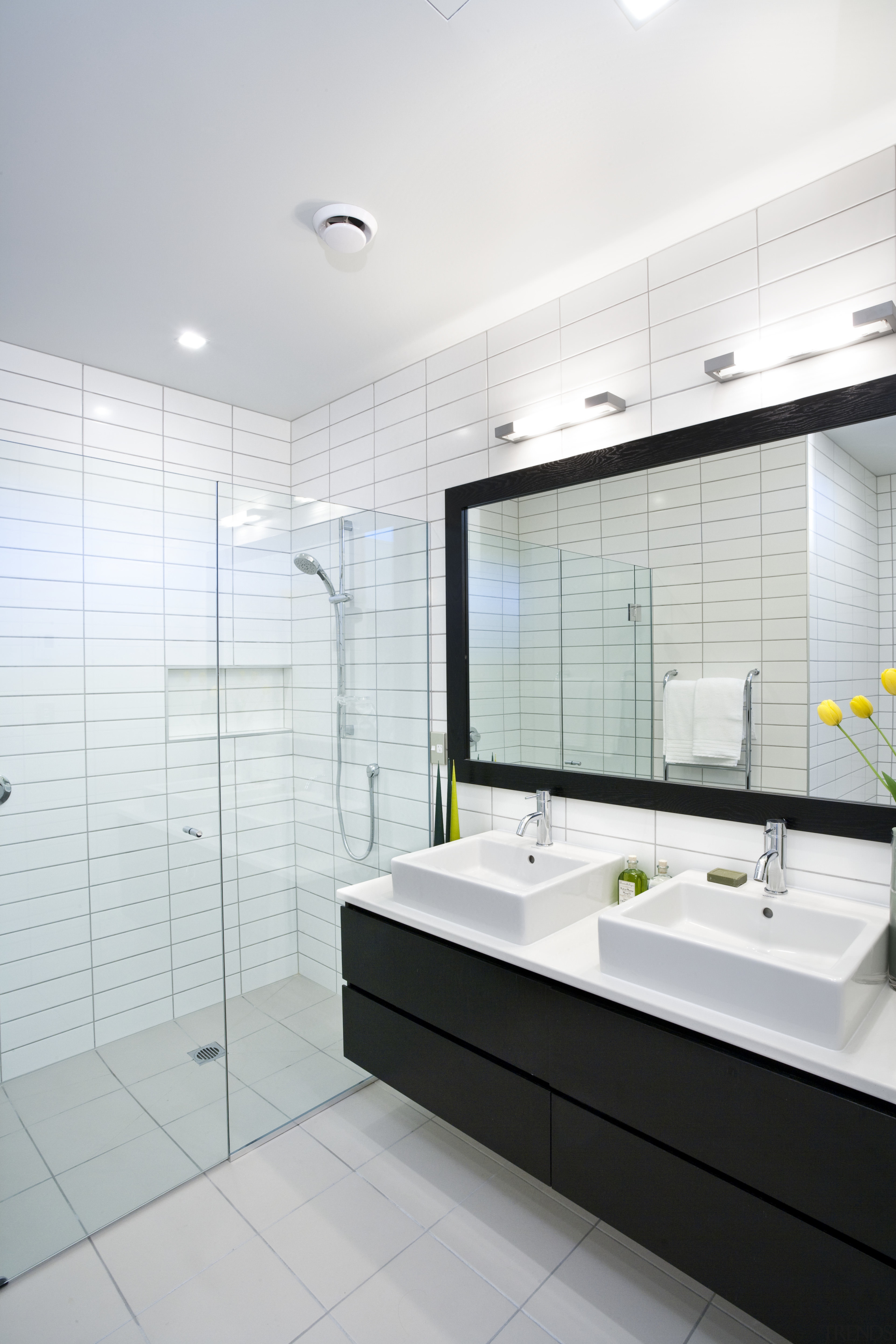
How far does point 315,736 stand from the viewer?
7.33 ft

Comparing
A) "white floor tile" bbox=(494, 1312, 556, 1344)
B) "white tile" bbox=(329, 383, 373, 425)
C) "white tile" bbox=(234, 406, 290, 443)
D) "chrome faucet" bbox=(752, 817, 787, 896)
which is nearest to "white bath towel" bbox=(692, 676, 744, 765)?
"chrome faucet" bbox=(752, 817, 787, 896)

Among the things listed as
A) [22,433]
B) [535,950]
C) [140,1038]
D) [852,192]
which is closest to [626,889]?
[535,950]

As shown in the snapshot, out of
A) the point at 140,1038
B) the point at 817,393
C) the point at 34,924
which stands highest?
the point at 817,393

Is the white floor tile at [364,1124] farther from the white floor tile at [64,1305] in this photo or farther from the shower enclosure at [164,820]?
the white floor tile at [64,1305]

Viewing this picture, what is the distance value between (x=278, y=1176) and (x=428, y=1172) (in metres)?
0.43

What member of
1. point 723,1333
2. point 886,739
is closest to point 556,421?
point 886,739

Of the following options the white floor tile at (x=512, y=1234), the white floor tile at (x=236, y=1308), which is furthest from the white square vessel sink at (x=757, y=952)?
the white floor tile at (x=236, y=1308)

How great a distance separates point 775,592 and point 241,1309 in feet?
6.77

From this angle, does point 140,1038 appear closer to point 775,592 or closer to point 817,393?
point 775,592

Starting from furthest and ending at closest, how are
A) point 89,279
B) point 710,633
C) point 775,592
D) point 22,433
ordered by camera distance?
point 22,433
point 89,279
point 710,633
point 775,592

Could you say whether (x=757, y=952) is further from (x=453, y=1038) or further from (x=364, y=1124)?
(x=364, y=1124)

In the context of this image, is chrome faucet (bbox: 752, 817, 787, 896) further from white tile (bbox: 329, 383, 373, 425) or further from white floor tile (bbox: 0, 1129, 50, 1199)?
white tile (bbox: 329, 383, 373, 425)

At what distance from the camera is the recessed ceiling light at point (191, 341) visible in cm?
240

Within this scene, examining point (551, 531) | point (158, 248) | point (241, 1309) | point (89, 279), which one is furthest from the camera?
point (551, 531)
